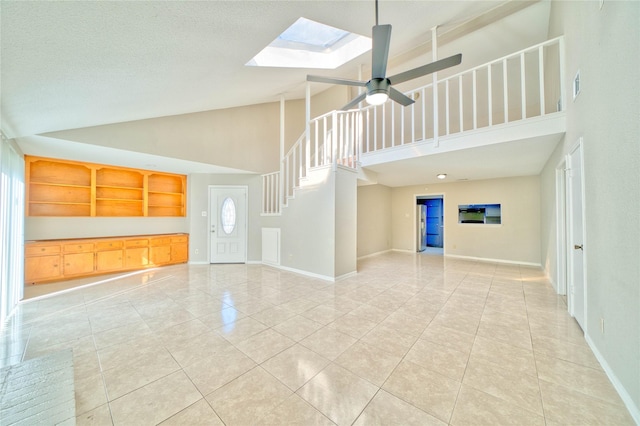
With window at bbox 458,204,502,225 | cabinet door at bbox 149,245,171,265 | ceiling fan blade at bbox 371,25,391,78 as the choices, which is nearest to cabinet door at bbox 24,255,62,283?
cabinet door at bbox 149,245,171,265

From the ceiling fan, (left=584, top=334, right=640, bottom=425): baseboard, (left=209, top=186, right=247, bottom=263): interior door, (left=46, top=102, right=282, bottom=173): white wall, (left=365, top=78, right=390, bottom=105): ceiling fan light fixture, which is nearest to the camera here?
(left=584, top=334, right=640, bottom=425): baseboard

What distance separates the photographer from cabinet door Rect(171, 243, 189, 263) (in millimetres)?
6148

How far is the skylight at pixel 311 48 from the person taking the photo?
3.85 meters

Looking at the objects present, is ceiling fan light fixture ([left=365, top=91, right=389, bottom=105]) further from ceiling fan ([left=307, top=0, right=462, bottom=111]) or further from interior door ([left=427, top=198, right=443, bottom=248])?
interior door ([left=427, top=198, right=443, bottom=248])

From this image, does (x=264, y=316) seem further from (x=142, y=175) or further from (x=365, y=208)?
(x=142, y=175)

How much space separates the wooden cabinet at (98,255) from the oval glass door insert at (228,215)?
3.48 ft

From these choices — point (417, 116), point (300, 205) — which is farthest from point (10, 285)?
point (417, 116)

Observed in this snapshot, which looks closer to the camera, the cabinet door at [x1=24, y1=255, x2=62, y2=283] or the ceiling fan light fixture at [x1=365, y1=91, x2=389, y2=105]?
the ceiling fan light fixture at [x1=365, y1=91, x2=389, y2=105]

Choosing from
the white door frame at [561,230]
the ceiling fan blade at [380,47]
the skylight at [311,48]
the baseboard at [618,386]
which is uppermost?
the skylight at [311,48]

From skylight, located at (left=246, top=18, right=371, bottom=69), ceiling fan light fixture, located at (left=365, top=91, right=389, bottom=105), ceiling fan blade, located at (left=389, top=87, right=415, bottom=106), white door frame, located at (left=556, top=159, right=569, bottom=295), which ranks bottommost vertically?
white door frame, located at (left=556, top=159, right=569, bottom=295)

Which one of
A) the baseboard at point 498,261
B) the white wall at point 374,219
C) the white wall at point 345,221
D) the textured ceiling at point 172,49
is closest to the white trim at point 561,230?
the textured ceiling at point 172,49

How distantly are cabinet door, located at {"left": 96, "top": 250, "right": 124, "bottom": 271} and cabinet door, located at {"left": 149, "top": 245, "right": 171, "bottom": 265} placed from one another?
600 mm

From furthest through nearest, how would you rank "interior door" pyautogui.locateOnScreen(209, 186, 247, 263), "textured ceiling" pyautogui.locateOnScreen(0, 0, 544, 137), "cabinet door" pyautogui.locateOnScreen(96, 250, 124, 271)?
"interior door" pyautogui.locateOnScreen(209, 186, 247, 263) → "cabinet door" pyautogui.locateOnScreen(96, 250, 124, 271) → "textured ceiling" pyautogui.locateOnScreen(0, 0, 544, 137)

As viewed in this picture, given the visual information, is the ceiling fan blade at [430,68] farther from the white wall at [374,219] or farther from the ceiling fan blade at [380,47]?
the white wall at [374,219]
